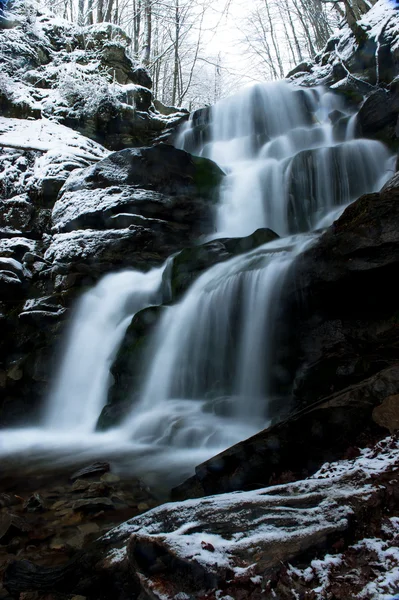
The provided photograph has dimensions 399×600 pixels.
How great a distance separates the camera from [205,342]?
6.78 m

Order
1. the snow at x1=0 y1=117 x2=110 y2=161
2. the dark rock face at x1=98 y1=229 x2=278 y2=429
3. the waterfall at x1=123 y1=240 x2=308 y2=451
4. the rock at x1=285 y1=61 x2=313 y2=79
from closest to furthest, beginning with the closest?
the waterfall at x1=123 y1=240 x2=308 y2=451 → the dark rock face at x1=98 y1=229 x2=278 y2=429 → the snow at x1=0 y1=117 x2=110 y2=161 → the rock at x1=285 y1=61 x2=313 y2=79

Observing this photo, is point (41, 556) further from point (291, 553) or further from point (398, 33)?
point (398, 33)

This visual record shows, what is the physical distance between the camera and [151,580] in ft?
5.72

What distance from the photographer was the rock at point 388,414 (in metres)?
2.93

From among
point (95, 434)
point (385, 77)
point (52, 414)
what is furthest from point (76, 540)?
point (385, 77)

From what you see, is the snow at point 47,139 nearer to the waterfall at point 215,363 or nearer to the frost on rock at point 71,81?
the frost on rock at point 71,81

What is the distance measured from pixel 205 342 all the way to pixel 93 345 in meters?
2.72

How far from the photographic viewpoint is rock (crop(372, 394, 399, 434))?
9.62 feet

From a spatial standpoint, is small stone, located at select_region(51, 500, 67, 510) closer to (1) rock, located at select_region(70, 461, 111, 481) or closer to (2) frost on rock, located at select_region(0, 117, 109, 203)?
(1) rock, located at select_region(70, 461, 111, 481)

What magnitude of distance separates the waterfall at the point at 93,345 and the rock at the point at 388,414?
4.98 m

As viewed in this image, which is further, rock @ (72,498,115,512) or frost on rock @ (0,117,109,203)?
frost on rock @ (0,117,109,203)

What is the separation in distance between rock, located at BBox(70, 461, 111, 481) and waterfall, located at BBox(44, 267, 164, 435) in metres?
2.23

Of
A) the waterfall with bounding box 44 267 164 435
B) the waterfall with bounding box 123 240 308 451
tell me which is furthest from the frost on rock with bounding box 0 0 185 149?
the waterfall with bounding box 123 240 308 451

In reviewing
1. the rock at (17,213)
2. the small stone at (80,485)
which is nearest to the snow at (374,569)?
the small stone at (80,485)
